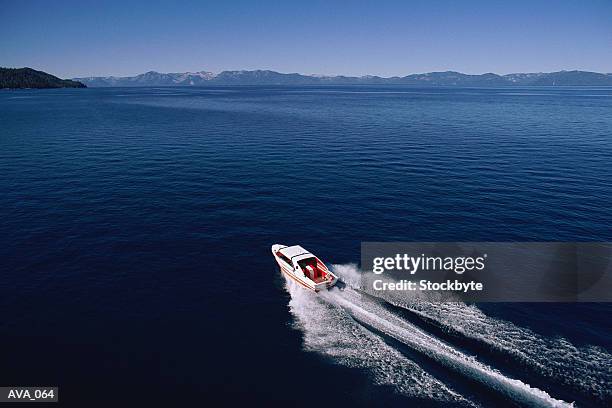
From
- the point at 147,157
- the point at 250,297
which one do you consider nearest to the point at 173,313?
the point at 250,297

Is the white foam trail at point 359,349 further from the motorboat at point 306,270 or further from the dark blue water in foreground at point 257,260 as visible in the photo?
the motorboat at point 306,270

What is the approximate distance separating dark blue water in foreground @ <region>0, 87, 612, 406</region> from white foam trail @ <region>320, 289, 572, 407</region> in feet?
Result: 2.28

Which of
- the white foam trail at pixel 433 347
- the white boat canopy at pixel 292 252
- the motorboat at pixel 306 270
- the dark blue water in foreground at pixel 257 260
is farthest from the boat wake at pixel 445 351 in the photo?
the white boat canopy at pixel 292 252

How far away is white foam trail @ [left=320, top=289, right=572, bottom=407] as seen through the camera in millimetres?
27109

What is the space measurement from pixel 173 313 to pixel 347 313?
720 inches

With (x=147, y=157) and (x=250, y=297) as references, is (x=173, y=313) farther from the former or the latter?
(x=147, y=157)

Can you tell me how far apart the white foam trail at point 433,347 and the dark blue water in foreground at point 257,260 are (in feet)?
2.28

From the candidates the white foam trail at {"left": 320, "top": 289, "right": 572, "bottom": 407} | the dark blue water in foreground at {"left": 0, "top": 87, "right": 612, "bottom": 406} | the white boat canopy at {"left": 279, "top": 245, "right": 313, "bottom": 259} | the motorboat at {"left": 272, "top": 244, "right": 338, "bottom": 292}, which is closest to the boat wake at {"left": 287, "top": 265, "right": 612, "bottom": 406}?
the white foam trail at {"left": 320, "top": 289, "right": 572, "bottom": 407}

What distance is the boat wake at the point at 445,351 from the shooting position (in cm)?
2777

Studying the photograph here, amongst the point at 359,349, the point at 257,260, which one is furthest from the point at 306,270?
the point at 359,349

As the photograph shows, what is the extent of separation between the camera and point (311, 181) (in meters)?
76.0

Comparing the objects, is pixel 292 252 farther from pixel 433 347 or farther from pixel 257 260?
pixel 433 347

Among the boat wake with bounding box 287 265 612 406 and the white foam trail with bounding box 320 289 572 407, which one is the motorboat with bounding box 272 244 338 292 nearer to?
the white foam trail with bounding box 320 289 572 407

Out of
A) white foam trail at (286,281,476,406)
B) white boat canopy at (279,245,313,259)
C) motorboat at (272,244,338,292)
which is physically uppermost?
white boat canopy at (279,245,313,259)
